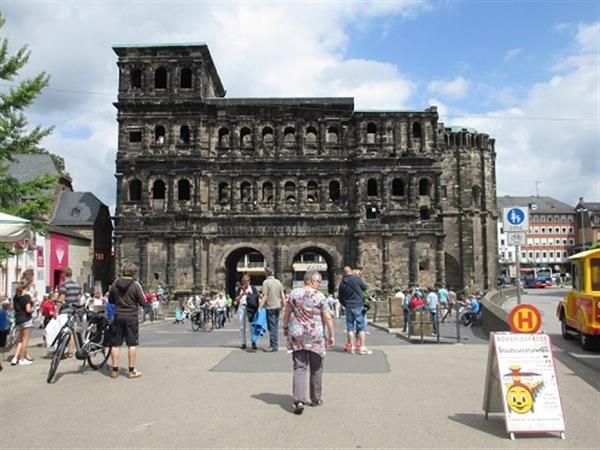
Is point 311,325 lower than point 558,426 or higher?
higher

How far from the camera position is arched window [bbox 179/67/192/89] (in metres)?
45.6

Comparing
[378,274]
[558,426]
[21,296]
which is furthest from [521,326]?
[378,274]

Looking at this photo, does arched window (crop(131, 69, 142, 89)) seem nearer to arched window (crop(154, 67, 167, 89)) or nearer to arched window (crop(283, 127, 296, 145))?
arched window (crop(154, 67, 167, 89))

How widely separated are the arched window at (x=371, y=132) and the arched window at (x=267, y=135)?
7.08 metres

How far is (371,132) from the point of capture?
46.3 meters

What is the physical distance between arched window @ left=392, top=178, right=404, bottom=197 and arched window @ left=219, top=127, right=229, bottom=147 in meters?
12.5

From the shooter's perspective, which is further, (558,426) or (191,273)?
(191,273)

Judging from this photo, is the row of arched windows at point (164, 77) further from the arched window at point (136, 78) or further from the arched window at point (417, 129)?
the arched window at point (417, 129)

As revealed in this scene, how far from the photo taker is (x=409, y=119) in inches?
1802

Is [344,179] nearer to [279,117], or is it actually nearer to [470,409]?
[279,117]

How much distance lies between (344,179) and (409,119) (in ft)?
21.0

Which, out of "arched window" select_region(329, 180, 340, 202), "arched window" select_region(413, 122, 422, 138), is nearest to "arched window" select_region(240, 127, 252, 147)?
"arched window" select_region(329, 180, 340, 202)

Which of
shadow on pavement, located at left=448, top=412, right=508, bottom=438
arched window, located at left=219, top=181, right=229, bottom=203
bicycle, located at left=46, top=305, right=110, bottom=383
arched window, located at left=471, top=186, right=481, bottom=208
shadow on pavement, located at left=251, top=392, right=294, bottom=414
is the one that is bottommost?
shadow on pavement, located at left=448, top=412, right=508, bottom=438

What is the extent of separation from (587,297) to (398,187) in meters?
31.7
